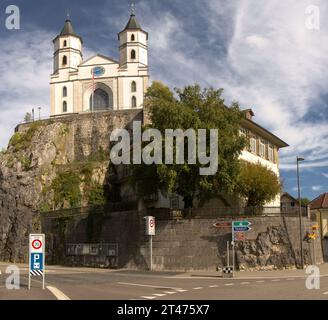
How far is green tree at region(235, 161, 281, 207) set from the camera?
131 ft

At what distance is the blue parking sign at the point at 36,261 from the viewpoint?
21.7 meters

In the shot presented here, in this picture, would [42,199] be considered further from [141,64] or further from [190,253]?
[141,64]

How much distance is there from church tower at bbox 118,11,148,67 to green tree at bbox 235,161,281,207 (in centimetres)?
4390

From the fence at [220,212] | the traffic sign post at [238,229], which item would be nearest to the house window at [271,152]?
the fence at [220,212]

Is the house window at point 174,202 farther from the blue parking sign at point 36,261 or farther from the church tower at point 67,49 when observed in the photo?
the church tower at point 67,49

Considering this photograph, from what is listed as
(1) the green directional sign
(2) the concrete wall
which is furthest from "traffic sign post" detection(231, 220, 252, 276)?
(2) the concrete wall

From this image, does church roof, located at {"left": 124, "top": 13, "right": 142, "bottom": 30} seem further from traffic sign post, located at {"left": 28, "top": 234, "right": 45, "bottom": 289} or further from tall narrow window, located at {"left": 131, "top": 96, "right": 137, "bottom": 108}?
traffic sign post, located at {"left": 28, "top": 234, "right": 45, "bottom": 289}

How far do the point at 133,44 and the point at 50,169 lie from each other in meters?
33.2

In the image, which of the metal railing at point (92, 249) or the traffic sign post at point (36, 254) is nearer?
the traffic sign post at point (36, 254)

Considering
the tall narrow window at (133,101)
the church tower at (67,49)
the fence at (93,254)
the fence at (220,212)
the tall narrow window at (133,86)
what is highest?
the church tower at (67,49)

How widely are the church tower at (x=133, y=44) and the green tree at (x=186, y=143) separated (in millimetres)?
43609

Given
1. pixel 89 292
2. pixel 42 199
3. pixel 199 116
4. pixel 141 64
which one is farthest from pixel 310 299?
pixel 141 64

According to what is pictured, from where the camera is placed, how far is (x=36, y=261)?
21.8 metres

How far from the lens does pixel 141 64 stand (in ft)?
263
